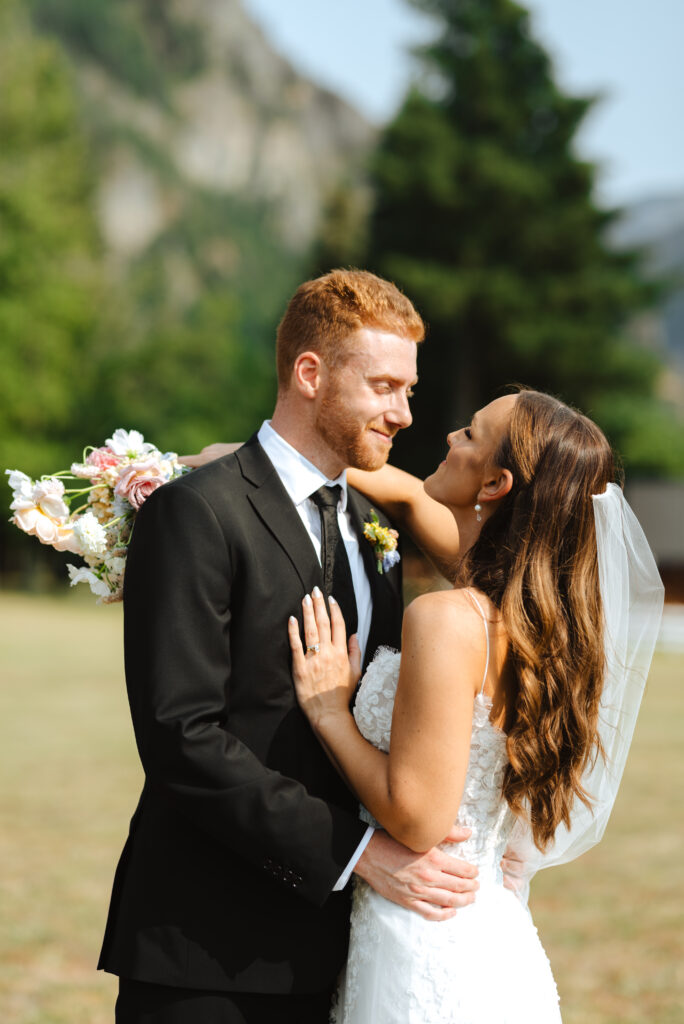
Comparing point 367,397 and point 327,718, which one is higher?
point 367,397

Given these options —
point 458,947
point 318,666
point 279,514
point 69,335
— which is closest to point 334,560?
point 279,514

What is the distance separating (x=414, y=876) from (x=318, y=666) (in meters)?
0.63

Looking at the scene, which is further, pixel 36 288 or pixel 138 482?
pixel 36 288

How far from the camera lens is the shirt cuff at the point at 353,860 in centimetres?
284

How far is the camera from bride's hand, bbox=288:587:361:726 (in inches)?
117

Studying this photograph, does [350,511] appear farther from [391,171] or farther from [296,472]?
[391,171]

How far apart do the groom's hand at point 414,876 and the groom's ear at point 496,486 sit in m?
0.99

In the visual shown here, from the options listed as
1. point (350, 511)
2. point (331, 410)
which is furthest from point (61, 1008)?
point (331, 410)

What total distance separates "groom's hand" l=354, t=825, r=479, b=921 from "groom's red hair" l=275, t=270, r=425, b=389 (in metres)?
1.38

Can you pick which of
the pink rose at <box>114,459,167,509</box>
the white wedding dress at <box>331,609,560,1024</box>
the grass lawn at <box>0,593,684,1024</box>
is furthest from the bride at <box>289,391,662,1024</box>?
the grass lawn at <box>0,593,684,1024</box>

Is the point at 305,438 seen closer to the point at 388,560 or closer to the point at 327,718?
the point at 388,560

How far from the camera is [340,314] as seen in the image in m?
3.07

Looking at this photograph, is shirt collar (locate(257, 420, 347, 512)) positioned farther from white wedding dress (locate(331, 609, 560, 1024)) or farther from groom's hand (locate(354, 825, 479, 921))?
groom's hand (locate(354, 825, 479, 921))

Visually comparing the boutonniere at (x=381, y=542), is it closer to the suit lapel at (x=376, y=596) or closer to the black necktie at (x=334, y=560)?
the suit lapel at (x=376, y=596)
